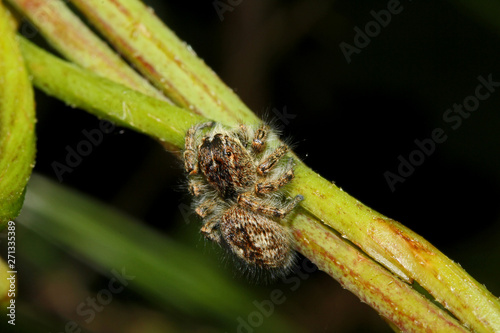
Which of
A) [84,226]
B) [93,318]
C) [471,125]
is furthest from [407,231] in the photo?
[93,318]

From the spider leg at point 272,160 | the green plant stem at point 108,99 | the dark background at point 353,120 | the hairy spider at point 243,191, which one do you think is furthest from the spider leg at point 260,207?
the dark background at point 353,120

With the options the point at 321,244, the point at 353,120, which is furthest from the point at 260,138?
the point at 353,120

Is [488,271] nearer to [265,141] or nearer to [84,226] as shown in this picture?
[265,141]

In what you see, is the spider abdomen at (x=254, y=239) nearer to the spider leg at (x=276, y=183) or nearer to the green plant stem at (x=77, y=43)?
the spider leg at (x=276, y=183)

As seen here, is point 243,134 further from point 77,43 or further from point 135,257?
point 135,257

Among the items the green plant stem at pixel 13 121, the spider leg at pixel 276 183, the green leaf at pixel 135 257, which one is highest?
the spider leg at pixel 276 183

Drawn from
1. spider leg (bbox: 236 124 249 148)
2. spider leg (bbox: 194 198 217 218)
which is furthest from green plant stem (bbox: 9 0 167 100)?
spider leg (bbox: 194 198 217 218)

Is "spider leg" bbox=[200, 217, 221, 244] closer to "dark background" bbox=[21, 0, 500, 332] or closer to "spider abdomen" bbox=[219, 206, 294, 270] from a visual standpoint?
"spider abdomen" bbox=[219, 206, 294, 270]
